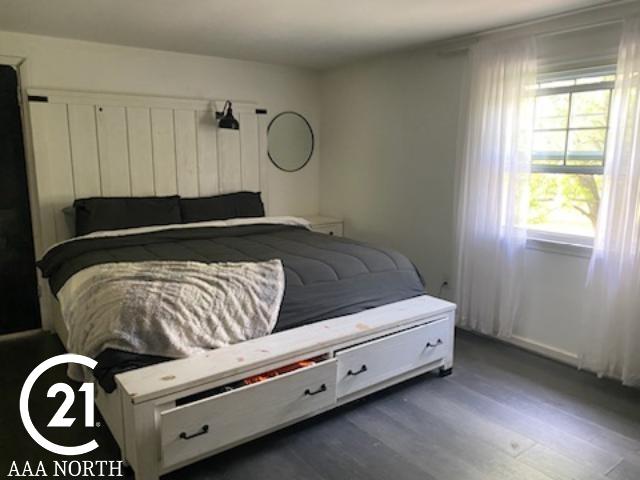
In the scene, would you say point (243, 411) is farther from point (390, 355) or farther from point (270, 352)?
point (390, 355)

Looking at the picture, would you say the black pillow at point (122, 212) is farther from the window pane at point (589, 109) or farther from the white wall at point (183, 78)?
the window pane at point (589, 109)

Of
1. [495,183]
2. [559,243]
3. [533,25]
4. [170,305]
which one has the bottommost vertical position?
[170,305]

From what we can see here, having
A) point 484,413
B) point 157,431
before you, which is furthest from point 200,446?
point 484,413

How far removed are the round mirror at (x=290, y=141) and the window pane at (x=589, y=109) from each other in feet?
8.12

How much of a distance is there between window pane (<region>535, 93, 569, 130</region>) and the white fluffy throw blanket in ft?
6.60

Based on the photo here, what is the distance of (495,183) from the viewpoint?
3.23 meters

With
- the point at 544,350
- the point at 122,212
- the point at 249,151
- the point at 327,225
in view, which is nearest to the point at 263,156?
the point at 249,151

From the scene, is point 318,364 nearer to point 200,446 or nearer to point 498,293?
point 200,446

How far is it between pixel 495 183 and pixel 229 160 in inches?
88.2

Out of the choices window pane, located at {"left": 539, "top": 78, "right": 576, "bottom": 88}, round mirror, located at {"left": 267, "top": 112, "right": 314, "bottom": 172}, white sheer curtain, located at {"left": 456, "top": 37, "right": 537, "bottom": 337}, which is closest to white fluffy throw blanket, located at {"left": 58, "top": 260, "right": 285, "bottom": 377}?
white sheer curtain, located at {"left": 456, "top": 37, "right": 537, "bottom": 337}

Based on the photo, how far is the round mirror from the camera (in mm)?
4531

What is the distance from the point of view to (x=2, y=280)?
3406mm

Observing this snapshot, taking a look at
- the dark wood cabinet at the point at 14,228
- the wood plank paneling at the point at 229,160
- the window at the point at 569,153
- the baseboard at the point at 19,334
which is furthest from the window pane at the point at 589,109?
the baseboard at the point at 19,334

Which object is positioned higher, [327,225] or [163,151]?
[163,151]
